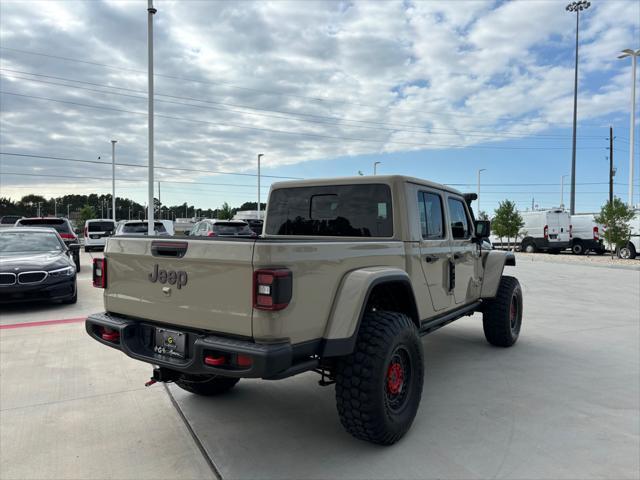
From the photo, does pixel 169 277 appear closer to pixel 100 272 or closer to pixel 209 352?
pixel 209 352

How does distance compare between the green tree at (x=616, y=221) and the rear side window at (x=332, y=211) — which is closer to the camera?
the rear side window at (x=332, y=211)

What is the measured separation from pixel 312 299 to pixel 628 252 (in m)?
22.1

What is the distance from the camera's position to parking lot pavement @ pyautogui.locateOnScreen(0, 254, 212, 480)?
9.27ft

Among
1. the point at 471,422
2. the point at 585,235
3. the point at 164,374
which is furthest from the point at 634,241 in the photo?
the point at 164,374

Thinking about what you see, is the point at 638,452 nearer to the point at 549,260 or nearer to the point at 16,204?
the point at 549,260

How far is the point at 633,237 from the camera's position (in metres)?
20.0

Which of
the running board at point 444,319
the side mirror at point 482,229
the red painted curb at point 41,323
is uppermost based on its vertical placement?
the side mirror at point 482,229

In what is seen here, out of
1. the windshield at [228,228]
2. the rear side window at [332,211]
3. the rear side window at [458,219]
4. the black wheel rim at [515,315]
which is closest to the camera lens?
the rear side window at [332,211]

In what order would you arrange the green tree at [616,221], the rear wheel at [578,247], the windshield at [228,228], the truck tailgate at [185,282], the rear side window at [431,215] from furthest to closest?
the rear wheel at [578,247], the green tree at [616,221], the windshield at [228,228], the rear side window at [431,215], the truck tailgate at [185,282]

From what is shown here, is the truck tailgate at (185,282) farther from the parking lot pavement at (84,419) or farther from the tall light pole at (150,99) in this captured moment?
the tall light pole at (150,99)

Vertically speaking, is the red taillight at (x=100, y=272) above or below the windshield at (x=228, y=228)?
below

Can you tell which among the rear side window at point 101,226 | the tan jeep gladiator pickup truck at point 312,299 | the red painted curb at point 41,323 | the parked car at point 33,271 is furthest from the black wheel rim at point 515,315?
the rear side window at point 101,226

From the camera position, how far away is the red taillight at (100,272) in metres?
3.43

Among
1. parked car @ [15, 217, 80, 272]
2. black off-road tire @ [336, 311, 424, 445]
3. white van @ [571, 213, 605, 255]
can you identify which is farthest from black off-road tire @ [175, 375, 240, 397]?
white van @ [571, 213, 605, 255]
